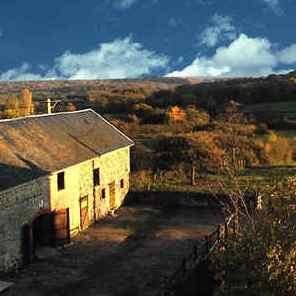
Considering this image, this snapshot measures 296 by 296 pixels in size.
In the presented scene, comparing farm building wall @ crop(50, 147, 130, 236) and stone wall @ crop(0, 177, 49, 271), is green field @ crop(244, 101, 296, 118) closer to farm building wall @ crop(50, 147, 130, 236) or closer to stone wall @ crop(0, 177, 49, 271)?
farm building wall @ crop(50, 147, 130, 236)

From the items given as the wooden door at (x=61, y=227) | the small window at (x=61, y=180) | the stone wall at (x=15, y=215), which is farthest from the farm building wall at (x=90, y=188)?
the stone wall at (x=15, y=215)

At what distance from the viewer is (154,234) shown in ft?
93.1

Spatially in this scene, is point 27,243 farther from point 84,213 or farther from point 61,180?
point 84,213

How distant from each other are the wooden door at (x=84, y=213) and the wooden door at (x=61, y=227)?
231 centimetres

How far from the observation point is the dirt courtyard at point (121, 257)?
69.7 ft

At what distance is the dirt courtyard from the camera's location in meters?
21.2

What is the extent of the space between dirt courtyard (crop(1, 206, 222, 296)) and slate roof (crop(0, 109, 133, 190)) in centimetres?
352

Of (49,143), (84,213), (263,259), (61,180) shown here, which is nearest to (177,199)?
(84,213)

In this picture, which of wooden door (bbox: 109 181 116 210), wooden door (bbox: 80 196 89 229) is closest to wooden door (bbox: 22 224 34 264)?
wooden door (bbox: 80 196 89 229)

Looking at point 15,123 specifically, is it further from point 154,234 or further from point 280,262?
point 280,262

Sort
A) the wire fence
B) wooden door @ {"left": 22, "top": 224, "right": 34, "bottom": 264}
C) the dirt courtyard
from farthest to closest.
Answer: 1. wooden door @ {"left": 22, "top": 224, "right": 34, "bottom": 264}
2. the dirt courtyard
3. the wire fence

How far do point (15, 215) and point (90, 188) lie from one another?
309 inches

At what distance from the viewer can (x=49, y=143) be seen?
28.6 metres

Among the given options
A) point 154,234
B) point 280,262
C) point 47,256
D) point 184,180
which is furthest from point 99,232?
point 280,262
